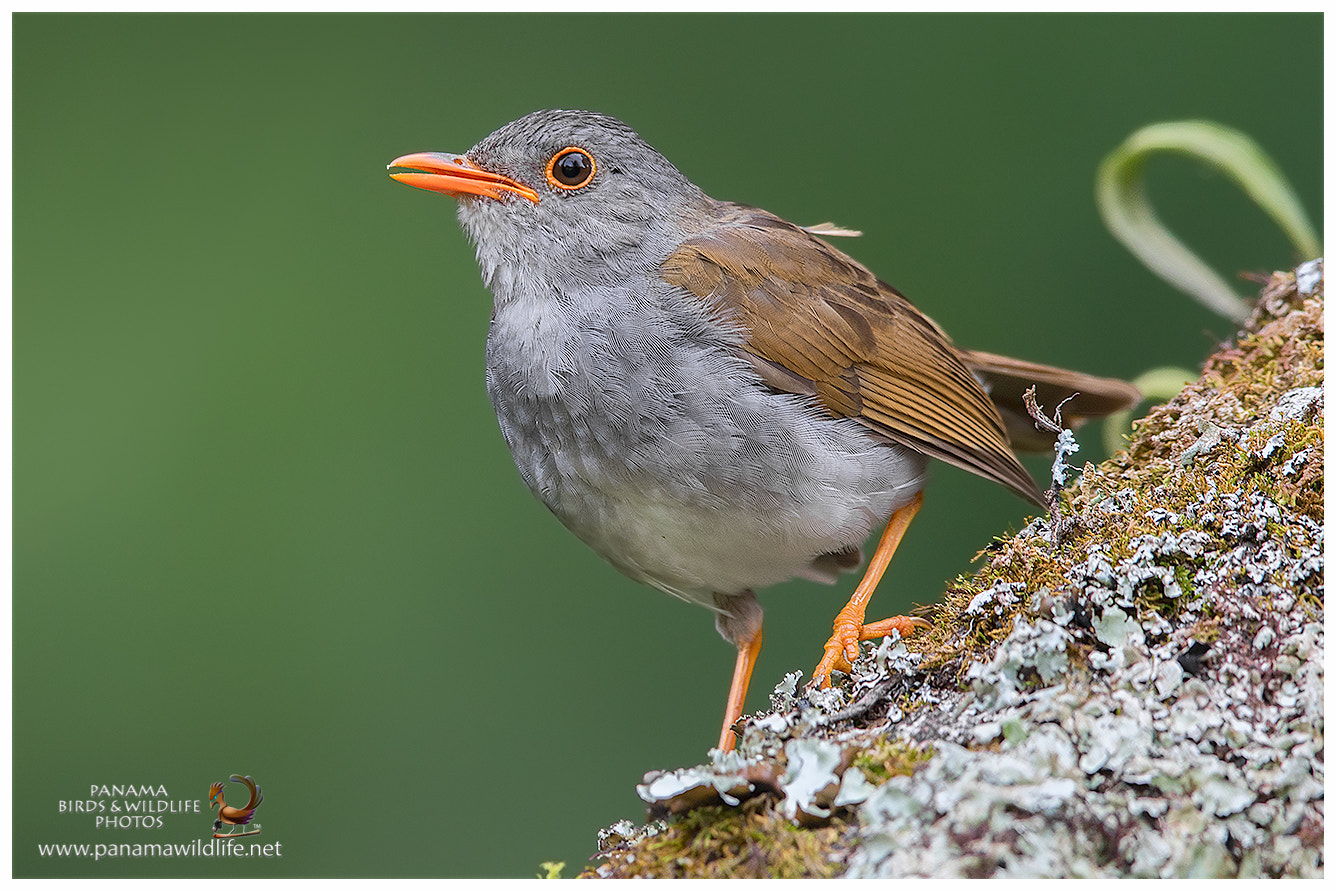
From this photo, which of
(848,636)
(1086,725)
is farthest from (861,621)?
(1086,725)

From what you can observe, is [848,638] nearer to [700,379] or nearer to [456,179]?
[700,379]

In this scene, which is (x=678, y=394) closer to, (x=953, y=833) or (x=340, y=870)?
(x=953, y=833)

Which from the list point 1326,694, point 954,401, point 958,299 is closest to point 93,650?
point 954,401

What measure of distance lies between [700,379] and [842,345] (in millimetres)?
595

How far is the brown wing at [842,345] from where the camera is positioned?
12.2 feet

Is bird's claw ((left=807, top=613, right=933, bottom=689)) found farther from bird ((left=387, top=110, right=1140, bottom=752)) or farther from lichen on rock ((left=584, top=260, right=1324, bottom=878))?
lichen on rock ((left=584, top=260, right=1324, bottom=878))

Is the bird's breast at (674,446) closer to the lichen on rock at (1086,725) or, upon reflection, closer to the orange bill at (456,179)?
the orange bill at (456,179)

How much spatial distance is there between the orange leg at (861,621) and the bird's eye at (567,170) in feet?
5.37

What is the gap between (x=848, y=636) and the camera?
373 cm

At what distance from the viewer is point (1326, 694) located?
2.05 metres

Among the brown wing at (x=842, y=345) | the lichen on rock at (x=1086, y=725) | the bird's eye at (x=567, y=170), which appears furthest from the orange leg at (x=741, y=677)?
the bird's eye at (x=567, y=170)

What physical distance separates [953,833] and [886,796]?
5.2 inches

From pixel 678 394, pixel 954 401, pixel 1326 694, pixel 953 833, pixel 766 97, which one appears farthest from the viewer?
pixel 766 97

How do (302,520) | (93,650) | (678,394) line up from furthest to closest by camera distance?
1. (302,520)
2. (93,650)
3. (678,394)
